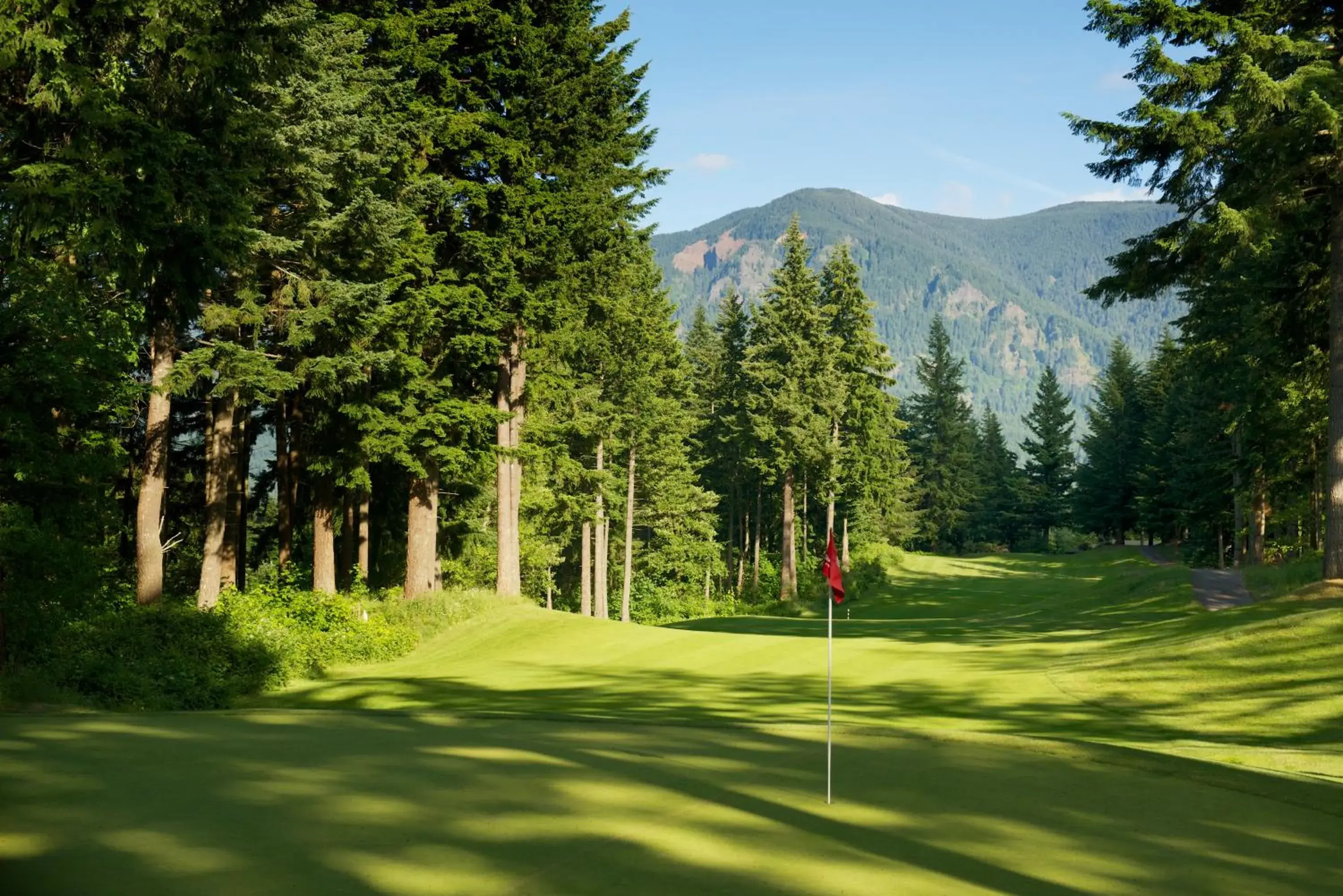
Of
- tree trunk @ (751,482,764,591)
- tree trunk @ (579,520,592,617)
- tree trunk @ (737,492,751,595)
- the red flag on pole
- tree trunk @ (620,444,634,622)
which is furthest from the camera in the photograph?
tree trunk @ (737,492,751,595)

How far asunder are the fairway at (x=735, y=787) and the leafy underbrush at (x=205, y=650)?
1682mm

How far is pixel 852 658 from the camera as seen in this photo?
72.3 feet

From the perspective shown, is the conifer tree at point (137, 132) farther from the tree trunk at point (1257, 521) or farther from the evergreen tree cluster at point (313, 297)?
the tree trunk at point (1257, 521)

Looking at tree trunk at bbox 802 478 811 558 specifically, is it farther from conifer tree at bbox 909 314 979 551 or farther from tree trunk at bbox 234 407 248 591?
tree trunk at bbox 234 407 248 591

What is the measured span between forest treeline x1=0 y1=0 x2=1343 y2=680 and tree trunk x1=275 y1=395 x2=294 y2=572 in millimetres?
128

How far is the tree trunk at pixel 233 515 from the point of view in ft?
88.9

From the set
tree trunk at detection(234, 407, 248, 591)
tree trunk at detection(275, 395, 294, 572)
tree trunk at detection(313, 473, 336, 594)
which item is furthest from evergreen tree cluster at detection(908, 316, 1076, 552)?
tree trunk at detection(313, 473, 336, 594)

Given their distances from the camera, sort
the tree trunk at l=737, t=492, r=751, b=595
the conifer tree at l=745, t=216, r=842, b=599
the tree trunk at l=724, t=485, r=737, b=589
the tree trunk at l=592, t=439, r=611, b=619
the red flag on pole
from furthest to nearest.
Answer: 1. the tree trunk at l=724, t=485, r=737, b=589
2. the tree trunk at l=737, t=492, r=751, b=595
3. the conifer tree at l=745, t=216, r=842, b=599
4. the tree trunk at l=592, t=439, r=611, b=619
5. the red flag on pole

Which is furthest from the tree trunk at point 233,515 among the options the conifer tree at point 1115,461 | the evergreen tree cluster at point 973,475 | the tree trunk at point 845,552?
the conifer tree at point 1115,461

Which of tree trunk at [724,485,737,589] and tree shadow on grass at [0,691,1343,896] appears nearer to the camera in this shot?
tree shadow on grass at [0,691,1343,896]

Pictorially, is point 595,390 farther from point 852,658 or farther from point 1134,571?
point 1134,571

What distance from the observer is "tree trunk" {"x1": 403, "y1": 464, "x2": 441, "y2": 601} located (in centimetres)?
2909

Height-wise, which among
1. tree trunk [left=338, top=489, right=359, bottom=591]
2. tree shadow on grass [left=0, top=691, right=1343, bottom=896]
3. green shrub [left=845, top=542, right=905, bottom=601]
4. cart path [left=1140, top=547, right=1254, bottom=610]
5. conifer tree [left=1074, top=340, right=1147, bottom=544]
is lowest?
green shrub [left=845, top=542, right=905, bottom=601]

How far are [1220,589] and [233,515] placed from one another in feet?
97.5
